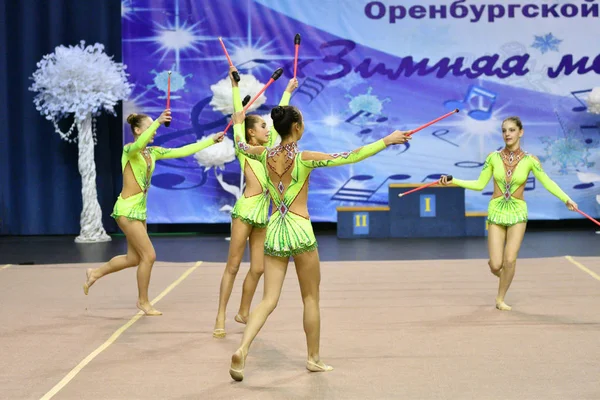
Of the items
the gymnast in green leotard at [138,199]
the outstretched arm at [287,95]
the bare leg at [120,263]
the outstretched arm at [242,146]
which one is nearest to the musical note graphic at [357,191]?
the bare leg at [120,263]

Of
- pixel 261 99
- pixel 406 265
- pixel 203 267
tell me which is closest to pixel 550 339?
pixel 406 265

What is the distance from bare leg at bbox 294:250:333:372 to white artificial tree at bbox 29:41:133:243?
690cm

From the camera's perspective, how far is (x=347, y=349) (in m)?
4.70

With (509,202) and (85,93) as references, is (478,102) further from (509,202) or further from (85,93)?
(509,202)

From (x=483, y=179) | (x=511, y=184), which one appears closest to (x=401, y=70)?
(x=483, y=179)

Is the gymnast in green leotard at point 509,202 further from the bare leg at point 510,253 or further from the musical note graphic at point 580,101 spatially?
the musical note graphic at point 580,101

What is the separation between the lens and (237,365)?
394 cm

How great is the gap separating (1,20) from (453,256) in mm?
6613

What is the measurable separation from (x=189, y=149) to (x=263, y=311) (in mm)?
1865

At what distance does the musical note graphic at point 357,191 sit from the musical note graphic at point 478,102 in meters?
1.16

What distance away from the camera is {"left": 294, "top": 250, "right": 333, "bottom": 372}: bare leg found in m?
4.11

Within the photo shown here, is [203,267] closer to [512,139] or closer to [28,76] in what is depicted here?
[512,139]

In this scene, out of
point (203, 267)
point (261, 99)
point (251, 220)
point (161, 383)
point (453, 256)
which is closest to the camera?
point (161, 383)

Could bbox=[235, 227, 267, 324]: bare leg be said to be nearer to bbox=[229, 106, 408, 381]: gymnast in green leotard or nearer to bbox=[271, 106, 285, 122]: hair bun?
bbox=[229, 106, 408, 381]: gymnast in green leotard
